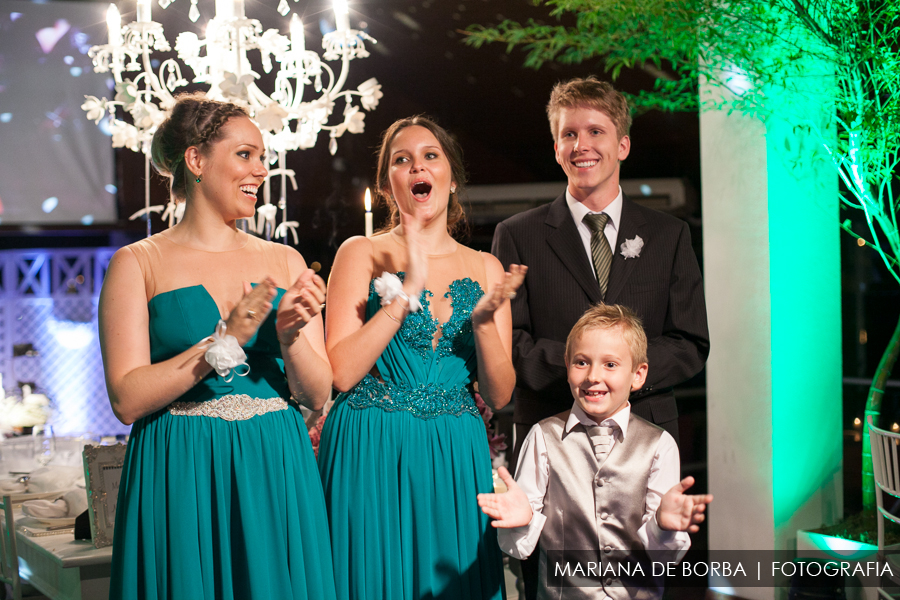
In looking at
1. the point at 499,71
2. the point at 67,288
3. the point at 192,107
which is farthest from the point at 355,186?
the point at 192,107

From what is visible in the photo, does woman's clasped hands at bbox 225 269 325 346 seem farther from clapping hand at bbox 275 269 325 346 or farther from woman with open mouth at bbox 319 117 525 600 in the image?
woman with open mouth at bbox 319 117 525 600

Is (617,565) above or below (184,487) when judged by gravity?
below

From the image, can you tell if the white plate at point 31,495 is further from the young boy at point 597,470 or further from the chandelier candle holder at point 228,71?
the young boy at point 597,470

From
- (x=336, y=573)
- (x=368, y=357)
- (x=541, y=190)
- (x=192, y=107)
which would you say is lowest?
(x=336, y=573)

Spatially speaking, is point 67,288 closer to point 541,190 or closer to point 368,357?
point 541,190

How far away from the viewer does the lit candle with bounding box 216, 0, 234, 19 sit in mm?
2779

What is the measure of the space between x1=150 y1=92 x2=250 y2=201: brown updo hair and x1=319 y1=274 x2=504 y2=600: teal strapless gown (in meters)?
0.51

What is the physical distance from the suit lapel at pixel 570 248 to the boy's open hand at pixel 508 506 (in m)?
0.67

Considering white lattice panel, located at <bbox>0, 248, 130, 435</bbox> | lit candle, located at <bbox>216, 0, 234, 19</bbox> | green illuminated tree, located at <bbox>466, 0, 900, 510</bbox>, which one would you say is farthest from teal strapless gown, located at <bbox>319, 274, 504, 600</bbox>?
white lattice panel, located at <bbox>0, 248, 130, 435</bbox>

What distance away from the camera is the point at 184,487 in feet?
5.04

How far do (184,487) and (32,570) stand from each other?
4.92ft

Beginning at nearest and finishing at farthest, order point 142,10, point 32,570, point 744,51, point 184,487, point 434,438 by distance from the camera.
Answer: point 184,487 → point 434,438 → point 32,570 → point 142,10 → point 744,51

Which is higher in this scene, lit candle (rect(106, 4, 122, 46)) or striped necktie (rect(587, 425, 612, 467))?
lit candle (rect(106, 4, 122, 46))

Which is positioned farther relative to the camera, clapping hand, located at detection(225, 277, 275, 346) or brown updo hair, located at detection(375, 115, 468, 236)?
brown updo hair, located at detection(375, 115, 468, 236)
